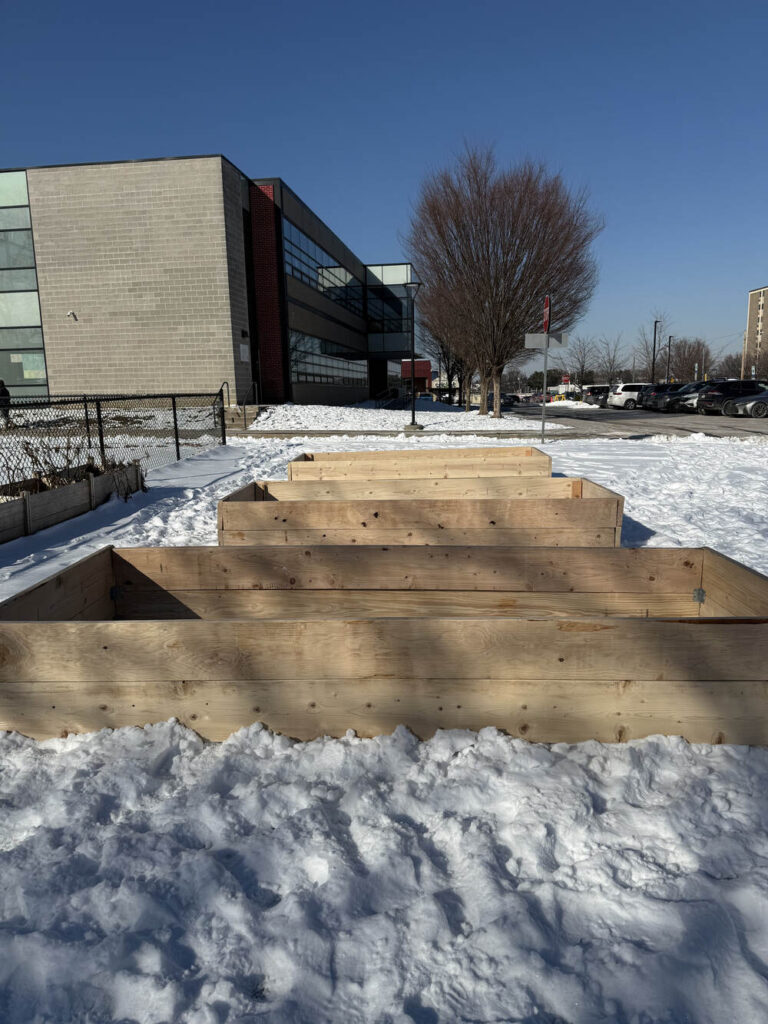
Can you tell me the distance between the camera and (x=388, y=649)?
9.03 feet

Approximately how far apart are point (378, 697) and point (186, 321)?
947 inches

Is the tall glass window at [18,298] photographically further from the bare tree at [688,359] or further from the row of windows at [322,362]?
the bare tree at [688,359]

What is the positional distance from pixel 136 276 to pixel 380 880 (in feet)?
84.6

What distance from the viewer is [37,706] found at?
284cm

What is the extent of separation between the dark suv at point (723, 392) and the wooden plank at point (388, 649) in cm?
2949

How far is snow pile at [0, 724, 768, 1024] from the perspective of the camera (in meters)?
1.62

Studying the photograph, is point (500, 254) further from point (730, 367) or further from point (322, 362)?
point (730, 367)

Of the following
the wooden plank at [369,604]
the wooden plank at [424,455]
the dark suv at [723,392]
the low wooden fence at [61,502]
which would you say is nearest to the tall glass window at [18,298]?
the low wooden fence at [61,502]

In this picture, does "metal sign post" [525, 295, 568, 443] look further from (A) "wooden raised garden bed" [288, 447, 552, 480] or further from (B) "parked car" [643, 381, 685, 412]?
(B) "parked car" [643, 381, 685, 412]

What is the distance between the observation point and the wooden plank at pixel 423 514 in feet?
17.3

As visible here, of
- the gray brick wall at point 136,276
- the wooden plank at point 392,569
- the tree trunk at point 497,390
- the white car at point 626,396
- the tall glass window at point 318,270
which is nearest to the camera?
the wooden plank at point 392,569

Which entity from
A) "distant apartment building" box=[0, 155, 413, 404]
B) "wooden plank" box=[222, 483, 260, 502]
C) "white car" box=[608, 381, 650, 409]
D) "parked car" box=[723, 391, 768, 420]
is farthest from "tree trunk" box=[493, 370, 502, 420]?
"wooden plank" box=[222, 483, 260, 502]

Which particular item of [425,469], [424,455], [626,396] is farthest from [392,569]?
[626,396]

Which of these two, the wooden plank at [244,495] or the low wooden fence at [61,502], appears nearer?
the wooden plank at [244,495]
